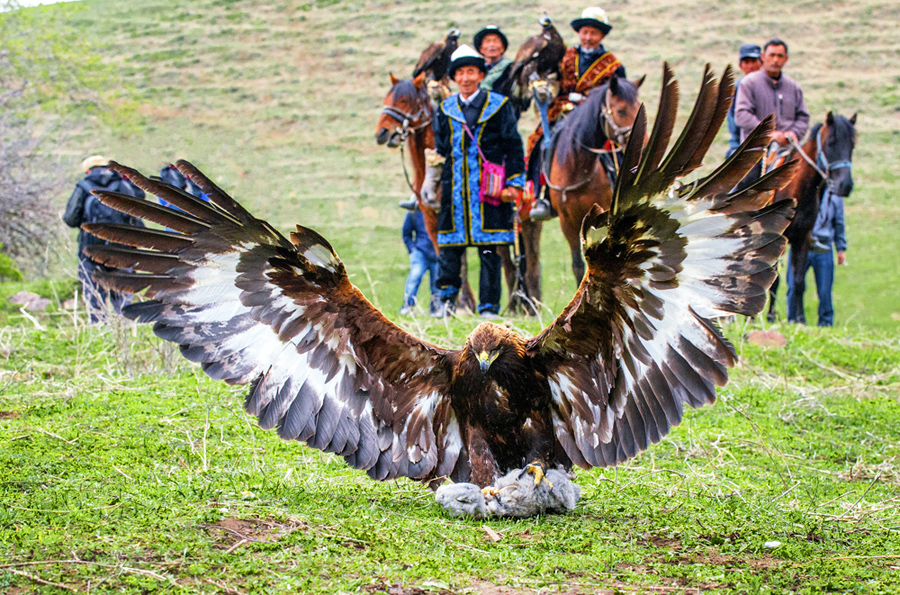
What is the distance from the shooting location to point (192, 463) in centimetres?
462

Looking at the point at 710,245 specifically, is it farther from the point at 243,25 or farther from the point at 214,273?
the point at 243,25

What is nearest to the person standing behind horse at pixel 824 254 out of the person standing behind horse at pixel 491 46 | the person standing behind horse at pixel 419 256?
the person standing behind horse at pixel 491 46

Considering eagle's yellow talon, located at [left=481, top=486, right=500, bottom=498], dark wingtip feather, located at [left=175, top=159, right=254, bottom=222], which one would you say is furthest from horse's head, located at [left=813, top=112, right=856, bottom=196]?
dark wingtip feather, located at [left=175, top=159, right=254, bottom=222]

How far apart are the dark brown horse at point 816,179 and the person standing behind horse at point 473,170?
143 inches

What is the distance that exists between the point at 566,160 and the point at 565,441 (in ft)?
17.1

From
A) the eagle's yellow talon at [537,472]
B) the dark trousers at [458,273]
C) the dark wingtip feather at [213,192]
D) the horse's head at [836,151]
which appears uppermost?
the dark wingtip feather at [213,192]

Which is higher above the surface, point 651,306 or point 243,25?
point 243,25

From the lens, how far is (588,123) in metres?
8.77

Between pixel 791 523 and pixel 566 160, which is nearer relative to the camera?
pixel 791 523

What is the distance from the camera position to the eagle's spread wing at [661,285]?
327 centimetres

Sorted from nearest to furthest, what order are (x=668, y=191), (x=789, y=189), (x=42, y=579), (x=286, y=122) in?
(x=42, y=579), (x=668, y=191), (x=789, y=189), (x=286, y=122)

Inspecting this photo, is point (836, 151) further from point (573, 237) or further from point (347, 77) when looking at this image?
point (347, 77)

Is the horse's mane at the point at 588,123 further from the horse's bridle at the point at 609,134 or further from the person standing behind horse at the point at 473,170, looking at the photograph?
the person standing behind horse at the point at 473,170

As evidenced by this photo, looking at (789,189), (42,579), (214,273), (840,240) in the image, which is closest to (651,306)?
(214,273)
